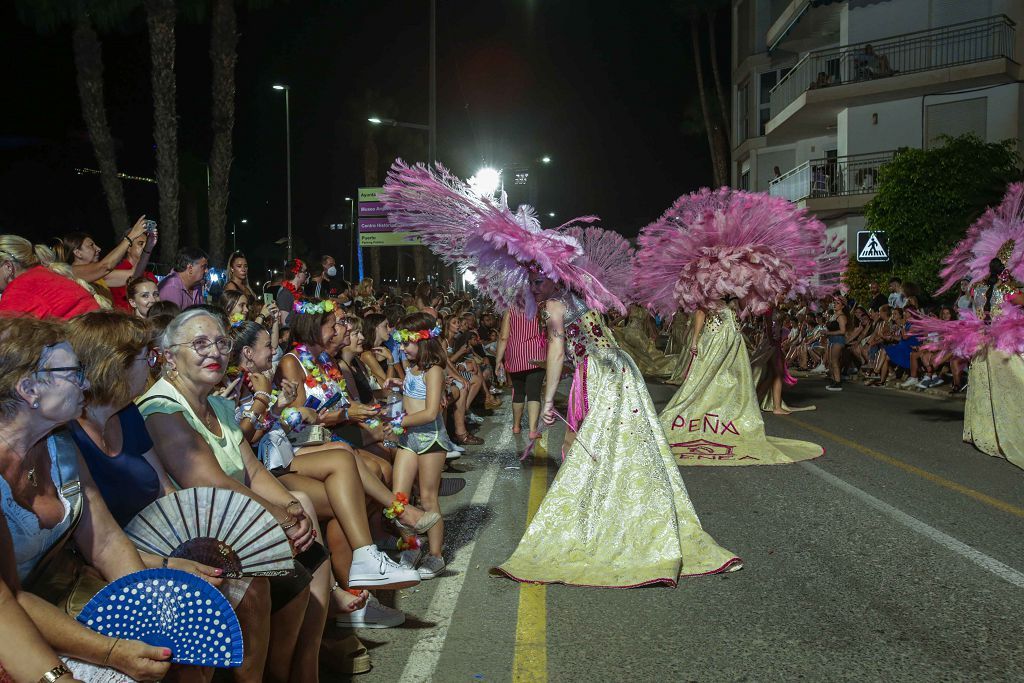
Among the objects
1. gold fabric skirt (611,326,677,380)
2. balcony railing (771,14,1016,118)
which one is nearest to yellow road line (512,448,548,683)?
gold fabric skirt (611,326,677,380)

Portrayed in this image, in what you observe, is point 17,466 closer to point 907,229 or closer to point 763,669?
point 763,669

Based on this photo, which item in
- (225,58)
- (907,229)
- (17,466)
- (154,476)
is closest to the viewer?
(17,466)

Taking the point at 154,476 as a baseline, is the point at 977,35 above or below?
above

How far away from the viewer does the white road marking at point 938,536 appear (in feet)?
18.3

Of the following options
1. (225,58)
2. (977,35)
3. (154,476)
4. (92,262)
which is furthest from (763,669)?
(977,35)

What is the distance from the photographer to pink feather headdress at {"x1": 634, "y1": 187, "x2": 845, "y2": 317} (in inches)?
391

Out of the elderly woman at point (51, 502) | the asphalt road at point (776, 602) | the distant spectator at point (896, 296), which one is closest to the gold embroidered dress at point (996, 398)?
the asphalt road at point (776, 602)

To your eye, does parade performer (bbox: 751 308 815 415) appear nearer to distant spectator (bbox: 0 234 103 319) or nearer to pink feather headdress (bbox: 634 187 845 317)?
pink feather headdress (bbox: 634 187 845 317)

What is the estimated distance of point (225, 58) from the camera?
24.2 metres

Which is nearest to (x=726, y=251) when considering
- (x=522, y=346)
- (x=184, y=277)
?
(x=522, y=346)

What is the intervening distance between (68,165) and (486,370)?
27.0 metres

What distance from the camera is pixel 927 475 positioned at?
28.6 ft

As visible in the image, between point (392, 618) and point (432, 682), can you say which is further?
point (392, 618)

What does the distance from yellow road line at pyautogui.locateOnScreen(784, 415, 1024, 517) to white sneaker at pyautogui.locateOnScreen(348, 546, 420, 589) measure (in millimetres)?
4673
